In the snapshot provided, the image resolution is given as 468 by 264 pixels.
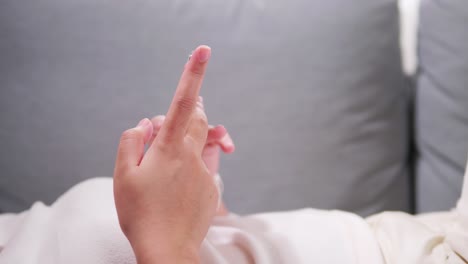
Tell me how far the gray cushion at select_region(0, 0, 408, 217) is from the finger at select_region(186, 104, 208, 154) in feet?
1.24

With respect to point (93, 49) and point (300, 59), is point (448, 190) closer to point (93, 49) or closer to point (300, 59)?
point (300, 59)

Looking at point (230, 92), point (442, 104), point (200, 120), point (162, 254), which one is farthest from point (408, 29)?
point (162, 254)

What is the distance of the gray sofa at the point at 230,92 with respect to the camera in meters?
1.01

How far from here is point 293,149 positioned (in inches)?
39.6

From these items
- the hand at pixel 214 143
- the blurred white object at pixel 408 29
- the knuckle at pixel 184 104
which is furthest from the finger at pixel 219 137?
the blurred white object at pixel 408 29

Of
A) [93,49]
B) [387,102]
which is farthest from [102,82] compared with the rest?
[387,102]

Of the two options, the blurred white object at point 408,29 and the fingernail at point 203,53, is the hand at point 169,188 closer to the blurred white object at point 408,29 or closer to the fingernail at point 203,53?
the fingernail at point 203,53

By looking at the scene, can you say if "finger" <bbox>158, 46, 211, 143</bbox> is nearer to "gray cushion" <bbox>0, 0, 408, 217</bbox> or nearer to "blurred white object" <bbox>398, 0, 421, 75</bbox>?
"gray cushion" <bbox>0, 0, 408, 217</bbox>

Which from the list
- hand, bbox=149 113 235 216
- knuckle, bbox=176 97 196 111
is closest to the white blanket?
hand, bbox=149 113 235 216

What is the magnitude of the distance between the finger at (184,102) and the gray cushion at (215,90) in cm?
42

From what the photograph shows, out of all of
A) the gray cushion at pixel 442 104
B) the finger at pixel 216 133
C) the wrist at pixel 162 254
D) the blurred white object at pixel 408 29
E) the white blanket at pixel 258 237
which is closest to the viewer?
the wrist at pixel 162 254

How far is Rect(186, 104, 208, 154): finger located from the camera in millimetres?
614

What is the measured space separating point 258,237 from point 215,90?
0.37 metres

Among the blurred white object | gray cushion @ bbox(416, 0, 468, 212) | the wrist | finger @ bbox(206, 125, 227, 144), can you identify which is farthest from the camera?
the blurred white object
